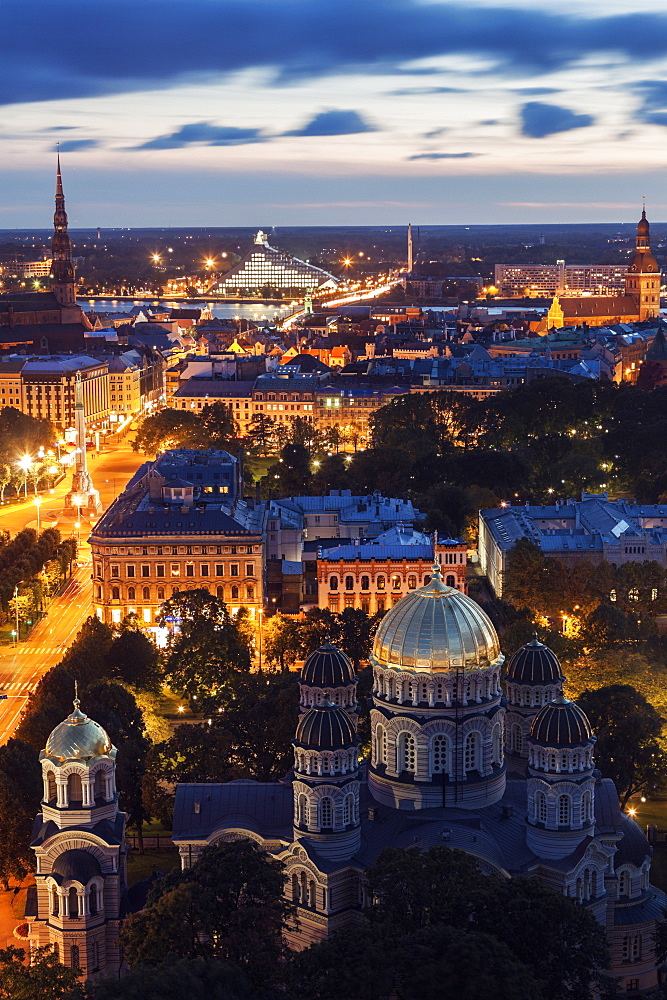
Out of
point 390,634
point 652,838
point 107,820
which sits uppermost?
point 390,634

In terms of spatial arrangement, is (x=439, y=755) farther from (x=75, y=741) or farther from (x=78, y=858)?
(x=78, y=858)

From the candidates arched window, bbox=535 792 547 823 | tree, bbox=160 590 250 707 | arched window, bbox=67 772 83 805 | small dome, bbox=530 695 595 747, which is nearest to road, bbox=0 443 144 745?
tree, bbox=160 590 250 707

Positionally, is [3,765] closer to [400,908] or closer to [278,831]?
[278,831]

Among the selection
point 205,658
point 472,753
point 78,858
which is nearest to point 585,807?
point 472,753

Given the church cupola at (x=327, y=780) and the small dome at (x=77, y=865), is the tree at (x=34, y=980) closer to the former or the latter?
the small dome at (x=77, y=865)

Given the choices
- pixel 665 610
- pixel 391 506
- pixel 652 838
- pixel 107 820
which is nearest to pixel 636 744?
pixel 652 838

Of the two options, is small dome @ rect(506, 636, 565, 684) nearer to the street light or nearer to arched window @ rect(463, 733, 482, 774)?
arched window @ rect(463, 733, 482, 774)

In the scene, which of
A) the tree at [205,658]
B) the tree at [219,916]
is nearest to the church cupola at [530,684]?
the tree at [219,916]
